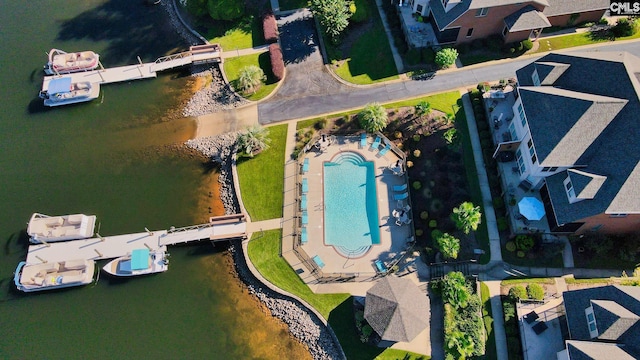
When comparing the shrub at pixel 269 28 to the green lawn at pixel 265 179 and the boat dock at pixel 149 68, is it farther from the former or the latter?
the green lawn at pixel 265 179

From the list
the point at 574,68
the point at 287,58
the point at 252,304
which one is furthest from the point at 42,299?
the point at 574,68

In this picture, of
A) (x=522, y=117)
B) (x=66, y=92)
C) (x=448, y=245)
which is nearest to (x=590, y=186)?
(x=522, y=117)

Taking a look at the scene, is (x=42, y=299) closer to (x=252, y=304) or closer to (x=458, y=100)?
(x=252, y=304)

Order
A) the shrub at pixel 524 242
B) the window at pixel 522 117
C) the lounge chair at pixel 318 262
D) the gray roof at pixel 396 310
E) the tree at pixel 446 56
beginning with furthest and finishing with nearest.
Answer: the tree at pixel 446 56 < the lounge chair at pixel 318 262 < the window at pixel 522 117 < the shrub at pixel 524 242 < the gray roof at pixel 396 310

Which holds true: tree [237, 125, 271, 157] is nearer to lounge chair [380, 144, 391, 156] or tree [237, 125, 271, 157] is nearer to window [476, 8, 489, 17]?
lounge chair [380, 144, 391, 156]

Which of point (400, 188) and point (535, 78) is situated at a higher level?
point (535, 78)

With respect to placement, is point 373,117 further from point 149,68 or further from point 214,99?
point 149,68

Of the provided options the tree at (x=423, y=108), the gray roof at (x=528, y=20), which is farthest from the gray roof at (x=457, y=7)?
the tree at (x=423, y=108)
